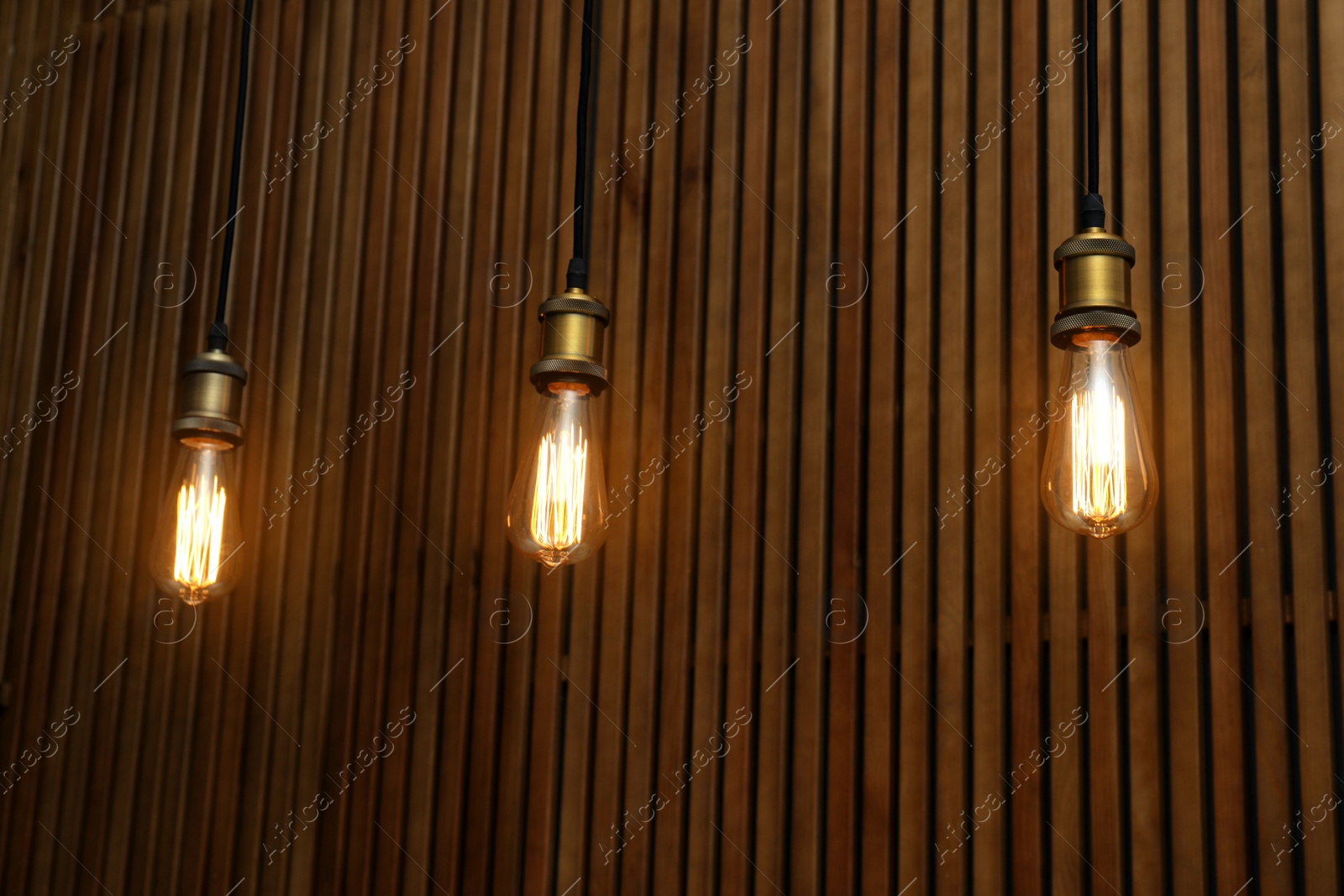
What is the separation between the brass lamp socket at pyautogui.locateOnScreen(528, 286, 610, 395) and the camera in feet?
7.37

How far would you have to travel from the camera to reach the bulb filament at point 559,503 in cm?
229

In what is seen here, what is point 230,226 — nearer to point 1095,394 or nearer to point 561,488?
point 561,488

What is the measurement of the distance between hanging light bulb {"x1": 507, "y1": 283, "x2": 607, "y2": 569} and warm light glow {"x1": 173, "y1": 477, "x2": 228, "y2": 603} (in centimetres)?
62

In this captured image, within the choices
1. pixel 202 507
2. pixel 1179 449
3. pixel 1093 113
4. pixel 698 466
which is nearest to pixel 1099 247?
pixel 1093 113

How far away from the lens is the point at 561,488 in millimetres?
2301

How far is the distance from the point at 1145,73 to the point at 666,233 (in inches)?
39.1

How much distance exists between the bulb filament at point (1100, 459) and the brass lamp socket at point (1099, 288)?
104 millimetres

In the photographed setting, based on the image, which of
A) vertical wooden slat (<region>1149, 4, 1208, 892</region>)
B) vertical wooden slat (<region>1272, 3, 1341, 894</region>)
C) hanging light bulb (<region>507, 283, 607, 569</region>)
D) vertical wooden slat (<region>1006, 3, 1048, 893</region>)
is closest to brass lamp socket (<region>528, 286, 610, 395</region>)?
hanging light bulb (<region>507, 283, 607, 569</region>)

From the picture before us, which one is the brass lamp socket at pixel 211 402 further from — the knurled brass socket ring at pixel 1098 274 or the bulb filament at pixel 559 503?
the knurled brass socket ring at pixel 1098 274

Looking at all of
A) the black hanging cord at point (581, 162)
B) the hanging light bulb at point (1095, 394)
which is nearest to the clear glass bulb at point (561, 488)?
the black hanging cord at point (581, 162)

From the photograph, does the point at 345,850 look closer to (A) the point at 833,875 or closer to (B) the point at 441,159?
(A) the point at 833,875

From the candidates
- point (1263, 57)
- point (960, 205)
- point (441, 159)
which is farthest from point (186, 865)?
point (1263, 57)

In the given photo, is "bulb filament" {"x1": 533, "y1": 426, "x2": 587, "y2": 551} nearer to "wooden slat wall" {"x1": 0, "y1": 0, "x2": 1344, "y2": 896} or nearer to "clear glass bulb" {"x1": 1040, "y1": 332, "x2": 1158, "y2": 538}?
"wooden slat wall" {"x1": 0, "y1": 0, "x2": 1344, "y2": 896}

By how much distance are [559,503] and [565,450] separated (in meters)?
0.09
